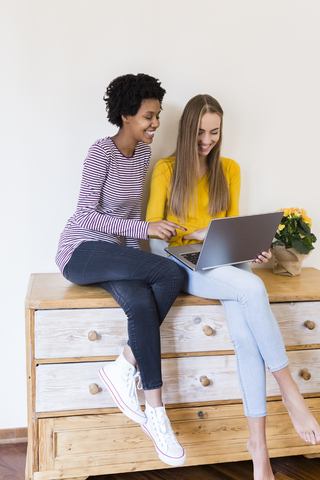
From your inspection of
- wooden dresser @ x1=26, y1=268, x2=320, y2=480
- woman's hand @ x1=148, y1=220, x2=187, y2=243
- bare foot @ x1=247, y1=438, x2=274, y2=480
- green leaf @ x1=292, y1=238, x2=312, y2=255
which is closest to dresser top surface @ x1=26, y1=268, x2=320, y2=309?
wooden dresser @ x1=26, y1=268, x2=320, y2=480

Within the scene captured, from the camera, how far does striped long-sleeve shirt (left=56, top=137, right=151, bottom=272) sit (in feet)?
4.96

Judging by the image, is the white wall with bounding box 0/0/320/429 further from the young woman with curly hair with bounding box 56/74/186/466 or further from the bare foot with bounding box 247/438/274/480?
the bare foot with bounding box 247/438/274/480

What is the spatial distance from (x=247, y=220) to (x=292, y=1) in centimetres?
112

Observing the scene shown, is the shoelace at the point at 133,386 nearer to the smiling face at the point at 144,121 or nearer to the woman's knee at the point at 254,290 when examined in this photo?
the woman's knee at the point at 254,290

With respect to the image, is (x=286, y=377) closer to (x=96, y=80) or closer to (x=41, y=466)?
(x=41, y=466)

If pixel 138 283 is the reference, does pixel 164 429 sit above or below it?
below

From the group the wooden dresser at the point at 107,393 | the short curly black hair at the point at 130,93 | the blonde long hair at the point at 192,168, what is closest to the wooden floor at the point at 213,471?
the wooden dresser at the point at 107,393

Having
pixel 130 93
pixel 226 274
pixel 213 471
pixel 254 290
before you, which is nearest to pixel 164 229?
pixel 226 274

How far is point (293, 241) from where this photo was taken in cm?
176

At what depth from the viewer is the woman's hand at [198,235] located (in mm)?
1619

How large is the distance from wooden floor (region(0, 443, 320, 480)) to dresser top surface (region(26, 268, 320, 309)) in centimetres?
63

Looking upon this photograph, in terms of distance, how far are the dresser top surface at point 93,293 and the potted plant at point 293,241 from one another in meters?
0.06

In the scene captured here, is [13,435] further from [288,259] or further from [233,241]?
[288,259]

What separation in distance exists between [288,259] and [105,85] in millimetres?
1013
